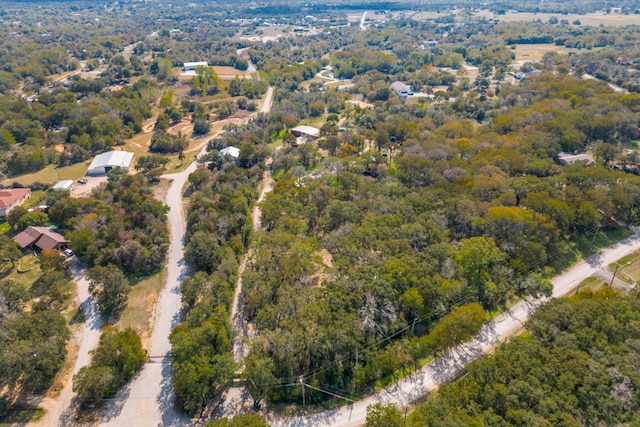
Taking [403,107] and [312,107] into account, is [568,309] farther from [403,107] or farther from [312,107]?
[312,107]

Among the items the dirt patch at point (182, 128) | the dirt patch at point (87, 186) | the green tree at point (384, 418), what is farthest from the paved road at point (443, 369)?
the dirt patch at point (182, 128)

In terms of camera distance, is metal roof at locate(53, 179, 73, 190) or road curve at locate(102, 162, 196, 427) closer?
road curve at locate(102, 162, 196, 427)

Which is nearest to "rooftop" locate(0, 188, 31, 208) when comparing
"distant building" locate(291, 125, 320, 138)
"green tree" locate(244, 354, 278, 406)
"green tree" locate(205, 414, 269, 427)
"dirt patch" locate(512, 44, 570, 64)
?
"green tree" locate(244, 354, 278, 406)

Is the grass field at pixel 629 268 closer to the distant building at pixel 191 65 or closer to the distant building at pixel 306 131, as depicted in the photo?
the distant building at pixel 306 131

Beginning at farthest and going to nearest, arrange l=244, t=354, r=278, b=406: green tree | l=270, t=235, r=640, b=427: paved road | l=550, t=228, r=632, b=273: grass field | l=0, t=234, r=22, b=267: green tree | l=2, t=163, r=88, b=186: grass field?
l=2, t=163, r=88, b=186: grass field < l=550, t=228, r=632, b=273: grass field < l=0, t=234, r=22, b=267: green tree < l=270, t=235, r=640, b=427: paved road < l=244, t=354, r=278, b=406: green tree

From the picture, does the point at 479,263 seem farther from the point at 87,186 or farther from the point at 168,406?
the point at 87,186

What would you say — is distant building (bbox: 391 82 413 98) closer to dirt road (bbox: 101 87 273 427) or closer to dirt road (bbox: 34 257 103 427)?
dirt road (bbox: 101 87 273 427)

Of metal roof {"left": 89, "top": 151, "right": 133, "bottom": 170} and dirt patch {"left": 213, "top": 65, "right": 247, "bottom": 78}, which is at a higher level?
dirt patch {"left": 213, "top": 65, "right": 247, "bottom": 78}

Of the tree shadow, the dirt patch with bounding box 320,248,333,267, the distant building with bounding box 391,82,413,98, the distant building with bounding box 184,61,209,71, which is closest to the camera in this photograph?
the tree shadow
